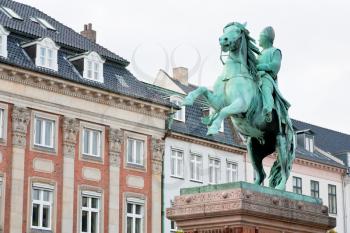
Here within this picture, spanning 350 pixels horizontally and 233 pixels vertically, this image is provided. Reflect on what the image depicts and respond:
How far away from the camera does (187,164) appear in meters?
46.2

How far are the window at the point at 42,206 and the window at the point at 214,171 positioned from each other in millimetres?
11852

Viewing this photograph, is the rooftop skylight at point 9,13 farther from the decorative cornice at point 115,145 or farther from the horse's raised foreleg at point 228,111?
the horse's raised foreleg at point 228,111

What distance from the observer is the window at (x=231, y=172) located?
49.1 metres

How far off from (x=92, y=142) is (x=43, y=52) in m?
4.87

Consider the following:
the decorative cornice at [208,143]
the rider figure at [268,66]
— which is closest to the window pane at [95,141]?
the decorative cornice at [208,143]

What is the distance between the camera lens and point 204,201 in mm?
14617

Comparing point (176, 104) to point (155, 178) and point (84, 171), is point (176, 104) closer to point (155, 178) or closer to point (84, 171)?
point (155, 178)

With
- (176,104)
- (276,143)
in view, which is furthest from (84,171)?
(276,143)

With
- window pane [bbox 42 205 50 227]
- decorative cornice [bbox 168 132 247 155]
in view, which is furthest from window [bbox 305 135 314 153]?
window pane [bbox 42 205 50 227]

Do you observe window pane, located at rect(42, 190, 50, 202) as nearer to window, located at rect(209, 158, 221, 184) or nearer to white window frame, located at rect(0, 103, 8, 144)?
white window frame, located at rect(0, 103, 8, 144)

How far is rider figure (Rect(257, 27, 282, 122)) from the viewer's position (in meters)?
15.4

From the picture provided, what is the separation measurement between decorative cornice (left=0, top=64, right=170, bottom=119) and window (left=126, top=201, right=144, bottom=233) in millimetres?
4637

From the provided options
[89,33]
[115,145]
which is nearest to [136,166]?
[115,145]

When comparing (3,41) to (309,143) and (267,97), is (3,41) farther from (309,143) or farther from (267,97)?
(309,143)
